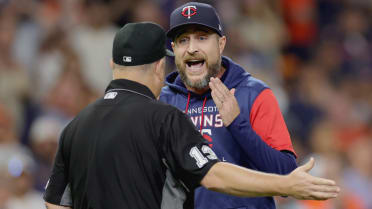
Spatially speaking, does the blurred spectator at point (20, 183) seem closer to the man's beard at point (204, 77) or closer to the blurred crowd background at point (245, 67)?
the blurred crowd background at point (245, 67)

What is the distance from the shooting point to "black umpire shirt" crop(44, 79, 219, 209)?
3.41m

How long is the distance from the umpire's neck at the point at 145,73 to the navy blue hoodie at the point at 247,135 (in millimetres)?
542

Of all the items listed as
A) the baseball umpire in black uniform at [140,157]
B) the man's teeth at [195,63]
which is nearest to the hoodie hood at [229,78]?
the man's teeth at [195,63]

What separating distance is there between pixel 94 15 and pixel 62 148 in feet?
17.5

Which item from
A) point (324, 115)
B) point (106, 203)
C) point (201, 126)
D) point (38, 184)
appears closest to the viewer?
point (106, 203)

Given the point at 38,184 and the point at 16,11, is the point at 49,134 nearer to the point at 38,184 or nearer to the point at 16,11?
the point at 38,184

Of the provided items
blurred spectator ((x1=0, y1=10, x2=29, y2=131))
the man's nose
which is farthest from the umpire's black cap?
blurred spectator ((x1=0, y1=10, x2=29, y2=131))

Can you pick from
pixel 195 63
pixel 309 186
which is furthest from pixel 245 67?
pixel 309 186

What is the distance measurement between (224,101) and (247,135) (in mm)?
221

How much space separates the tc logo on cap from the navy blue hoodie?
398 millimetres

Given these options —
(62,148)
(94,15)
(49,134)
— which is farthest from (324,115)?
(62,148)

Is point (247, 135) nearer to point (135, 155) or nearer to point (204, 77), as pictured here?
point (204, 77)

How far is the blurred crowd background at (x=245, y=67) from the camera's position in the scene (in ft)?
24.2

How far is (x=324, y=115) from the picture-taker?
945 cm
